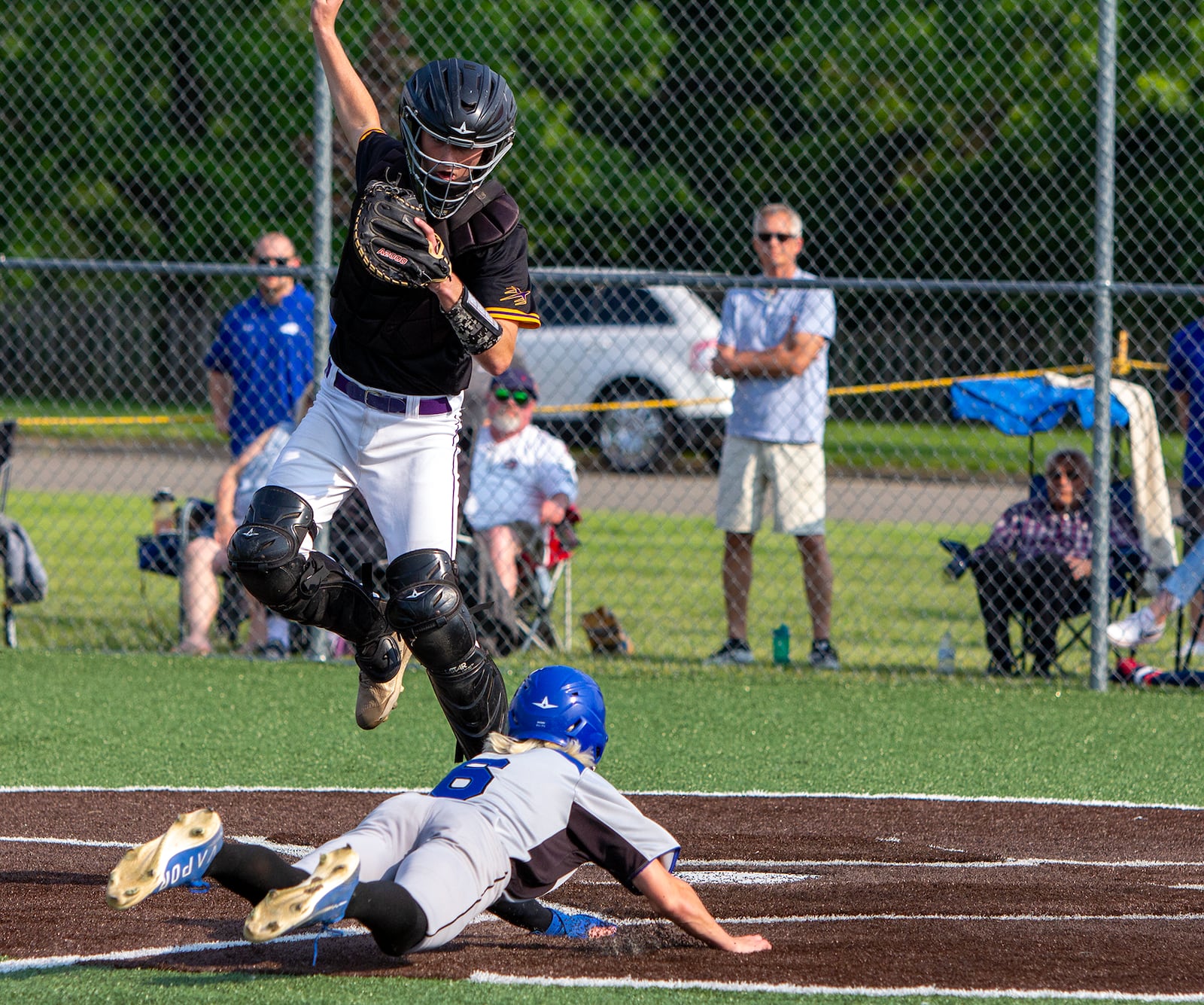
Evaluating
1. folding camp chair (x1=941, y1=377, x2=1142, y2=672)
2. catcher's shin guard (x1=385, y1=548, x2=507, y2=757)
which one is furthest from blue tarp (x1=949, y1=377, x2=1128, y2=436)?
catcher's shin guard (x1=385, y1=548, x2=507, y2=757)

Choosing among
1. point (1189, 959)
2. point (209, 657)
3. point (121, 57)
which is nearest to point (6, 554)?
point (209, 657)

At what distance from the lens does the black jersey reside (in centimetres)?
498

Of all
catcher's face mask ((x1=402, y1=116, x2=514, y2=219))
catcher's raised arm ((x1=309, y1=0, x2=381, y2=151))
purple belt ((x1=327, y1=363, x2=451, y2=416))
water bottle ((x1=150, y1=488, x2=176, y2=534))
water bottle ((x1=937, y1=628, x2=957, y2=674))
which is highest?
catcher's raised arm ((x1=309, y1=0, x2=381, y2=151))

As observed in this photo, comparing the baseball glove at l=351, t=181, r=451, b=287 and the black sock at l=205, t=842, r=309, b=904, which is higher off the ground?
the baseball glove at l=351, t=181, r=451, b=287

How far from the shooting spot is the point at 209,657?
9.08 m

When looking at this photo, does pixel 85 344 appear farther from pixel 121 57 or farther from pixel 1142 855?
→ pixel 1142 855

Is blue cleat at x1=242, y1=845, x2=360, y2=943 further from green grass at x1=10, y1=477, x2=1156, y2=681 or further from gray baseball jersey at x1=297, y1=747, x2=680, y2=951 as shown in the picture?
green grass at x1=10, y1=477, x2=1156, y2=681

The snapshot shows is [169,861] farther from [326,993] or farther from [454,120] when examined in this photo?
[454,120]

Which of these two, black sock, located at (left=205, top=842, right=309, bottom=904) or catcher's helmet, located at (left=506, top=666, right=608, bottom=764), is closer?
black sock, located at (left=205, top=842, right=309, bottom=904)

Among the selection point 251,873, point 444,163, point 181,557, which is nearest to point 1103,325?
point 444,163

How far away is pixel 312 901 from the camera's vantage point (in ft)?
11.4

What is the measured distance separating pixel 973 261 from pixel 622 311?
20.1ft

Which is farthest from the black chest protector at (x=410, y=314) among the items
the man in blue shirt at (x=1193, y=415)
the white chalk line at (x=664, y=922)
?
the man in blue shirt at (x=1193, y=415)

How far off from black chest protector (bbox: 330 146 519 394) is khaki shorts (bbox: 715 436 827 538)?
12.9 feet
